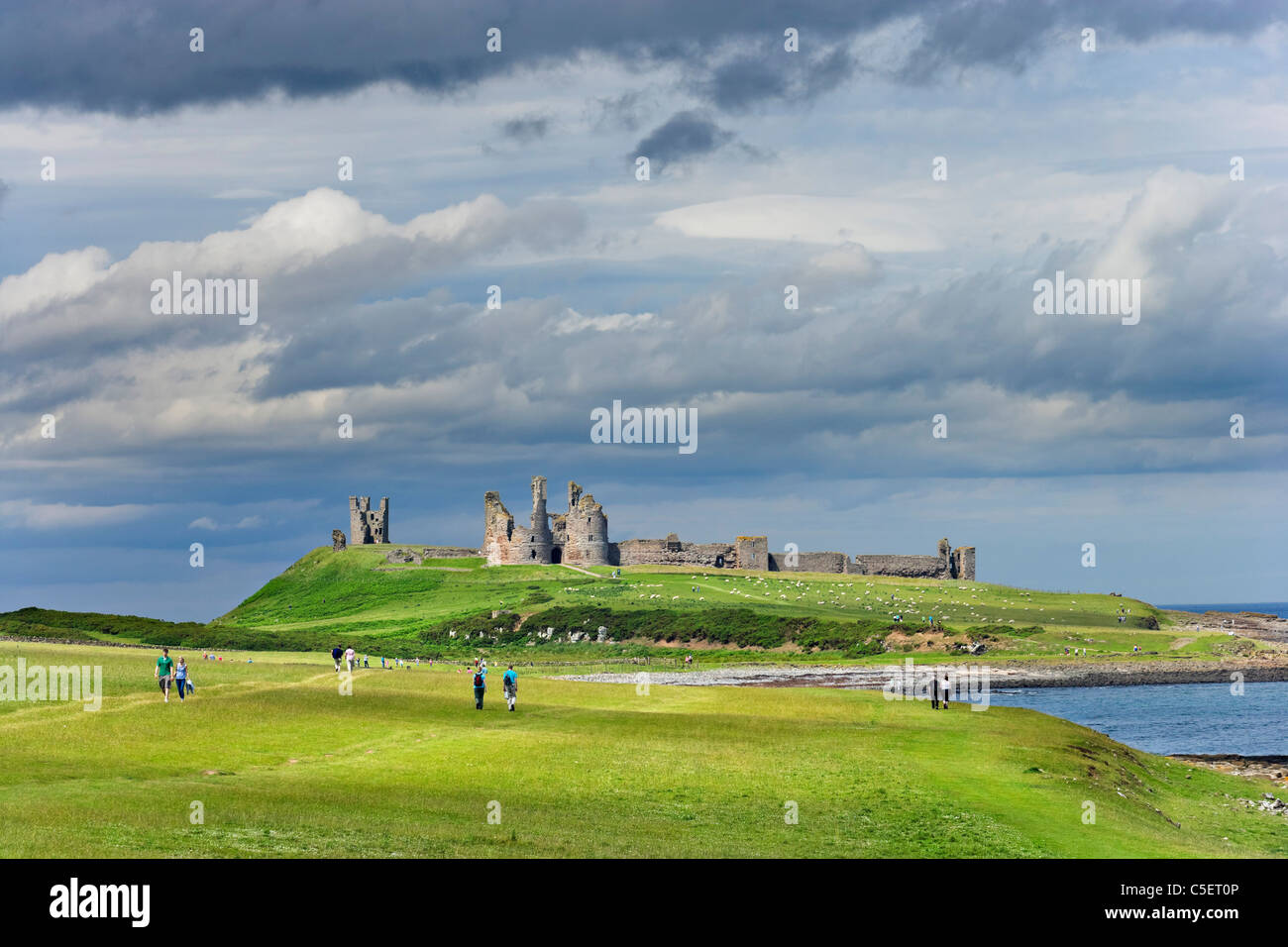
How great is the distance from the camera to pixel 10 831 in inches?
885

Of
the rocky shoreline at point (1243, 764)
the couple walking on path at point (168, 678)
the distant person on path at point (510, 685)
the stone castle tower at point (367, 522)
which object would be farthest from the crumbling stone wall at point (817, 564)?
the couple walking on path at point (168, 678)

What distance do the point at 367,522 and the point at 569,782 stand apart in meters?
158

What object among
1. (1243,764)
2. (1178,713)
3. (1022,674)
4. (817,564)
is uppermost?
(817,564)

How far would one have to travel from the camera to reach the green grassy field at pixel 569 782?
83.1 feet

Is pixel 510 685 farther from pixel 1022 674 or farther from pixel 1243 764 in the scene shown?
pixel 1022 674

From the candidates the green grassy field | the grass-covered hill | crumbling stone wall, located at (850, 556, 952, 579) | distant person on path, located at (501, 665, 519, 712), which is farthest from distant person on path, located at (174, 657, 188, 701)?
crumbling stone wall, located at (850, 556, 952, 579)

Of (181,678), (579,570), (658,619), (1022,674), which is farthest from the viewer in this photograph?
(579,570)

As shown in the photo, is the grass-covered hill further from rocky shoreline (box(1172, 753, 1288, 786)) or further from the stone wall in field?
rocky shoreline (box(1172, 753, 1288, 786))

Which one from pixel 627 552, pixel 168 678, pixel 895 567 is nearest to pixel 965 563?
pixel 895 567

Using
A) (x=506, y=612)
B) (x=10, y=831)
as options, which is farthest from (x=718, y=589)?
(x=10, y=831)

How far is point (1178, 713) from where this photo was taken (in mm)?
72438

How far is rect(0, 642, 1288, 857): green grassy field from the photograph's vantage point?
25.3 m

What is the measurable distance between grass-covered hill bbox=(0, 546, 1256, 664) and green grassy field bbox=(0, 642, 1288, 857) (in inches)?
1893

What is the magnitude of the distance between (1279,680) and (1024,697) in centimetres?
3111
